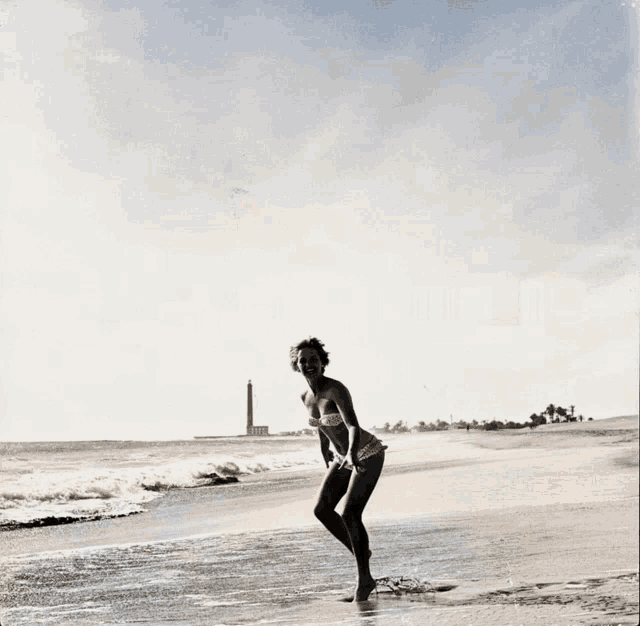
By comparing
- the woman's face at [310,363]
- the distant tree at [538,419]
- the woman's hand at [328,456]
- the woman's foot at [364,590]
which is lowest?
the woman's foot at [364,590]

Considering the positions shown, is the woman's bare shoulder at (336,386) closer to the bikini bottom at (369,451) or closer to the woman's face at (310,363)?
the woman's face at (310,363)

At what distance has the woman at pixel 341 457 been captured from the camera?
3434mm

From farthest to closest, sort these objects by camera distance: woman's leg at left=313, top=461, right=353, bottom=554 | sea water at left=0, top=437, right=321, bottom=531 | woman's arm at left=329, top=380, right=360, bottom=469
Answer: sea water at left=0, top=437, right=321, bottom=531 < woman's leg at left=313, top=461, right=353, bottom=554 < woman's arm at left=329, top=380, right=360, bottom=469

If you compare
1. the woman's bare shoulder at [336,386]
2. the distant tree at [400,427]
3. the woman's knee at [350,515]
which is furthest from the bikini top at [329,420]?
the distant tree at [400,427]

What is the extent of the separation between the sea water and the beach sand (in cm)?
8

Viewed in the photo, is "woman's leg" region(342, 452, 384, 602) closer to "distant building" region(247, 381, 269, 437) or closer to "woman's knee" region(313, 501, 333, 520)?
"woman's knee" region(313, 501, 333, 520)

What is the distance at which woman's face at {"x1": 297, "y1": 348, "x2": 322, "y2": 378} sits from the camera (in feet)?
11.5

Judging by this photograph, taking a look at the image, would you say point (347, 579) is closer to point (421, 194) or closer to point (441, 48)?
point (421, 194)

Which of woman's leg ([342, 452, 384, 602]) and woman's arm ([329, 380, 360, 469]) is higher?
woman's arm ([329, 380, 360, 469])

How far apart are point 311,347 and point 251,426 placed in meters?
0.69

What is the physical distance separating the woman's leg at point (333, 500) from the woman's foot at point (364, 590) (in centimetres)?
17

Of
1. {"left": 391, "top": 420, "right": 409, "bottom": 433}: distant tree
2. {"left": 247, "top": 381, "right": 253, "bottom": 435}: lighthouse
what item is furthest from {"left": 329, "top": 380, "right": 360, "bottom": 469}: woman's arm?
{"left": 247, "top": 381, "right": 253, "bottom": 435}: lighthouse

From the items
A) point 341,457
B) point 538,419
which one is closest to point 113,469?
point 341,457

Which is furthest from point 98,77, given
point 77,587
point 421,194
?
point 77,587
